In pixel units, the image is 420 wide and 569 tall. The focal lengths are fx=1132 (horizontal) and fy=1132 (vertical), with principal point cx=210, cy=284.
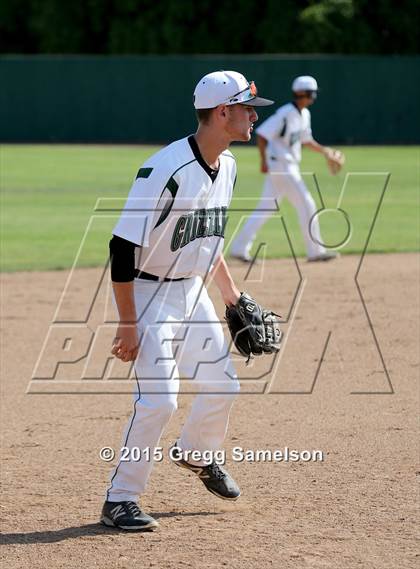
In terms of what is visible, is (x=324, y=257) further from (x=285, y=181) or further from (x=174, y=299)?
(x=174, y=299)

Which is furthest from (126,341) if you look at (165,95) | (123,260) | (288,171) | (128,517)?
(165,95)

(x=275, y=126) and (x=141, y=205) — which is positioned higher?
(x=275, y=126)

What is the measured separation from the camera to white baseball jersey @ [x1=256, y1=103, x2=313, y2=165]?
47.3ft

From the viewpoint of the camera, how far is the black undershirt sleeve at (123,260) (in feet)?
17.4

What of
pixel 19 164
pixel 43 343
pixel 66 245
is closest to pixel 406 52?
pixel 19 164

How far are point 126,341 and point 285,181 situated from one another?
9256mm

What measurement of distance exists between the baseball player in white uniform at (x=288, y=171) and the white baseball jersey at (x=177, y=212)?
8266 mm

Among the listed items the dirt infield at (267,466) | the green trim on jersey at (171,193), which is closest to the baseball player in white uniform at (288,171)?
the dirt infield at (267,466)

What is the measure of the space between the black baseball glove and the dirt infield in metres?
0.78

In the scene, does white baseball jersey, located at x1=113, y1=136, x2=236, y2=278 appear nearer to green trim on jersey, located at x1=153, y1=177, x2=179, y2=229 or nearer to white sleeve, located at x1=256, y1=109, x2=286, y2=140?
green trim on jersey, located at x1=153, y1=177, x2=179, y2=229

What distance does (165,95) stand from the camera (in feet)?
125

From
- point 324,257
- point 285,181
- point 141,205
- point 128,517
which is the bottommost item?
point 128,517

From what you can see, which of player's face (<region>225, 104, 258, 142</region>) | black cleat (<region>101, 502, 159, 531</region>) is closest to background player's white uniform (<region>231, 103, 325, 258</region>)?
player's face (<region>225, 104, 258, 142</region>)

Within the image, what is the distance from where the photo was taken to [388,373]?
8.72m
